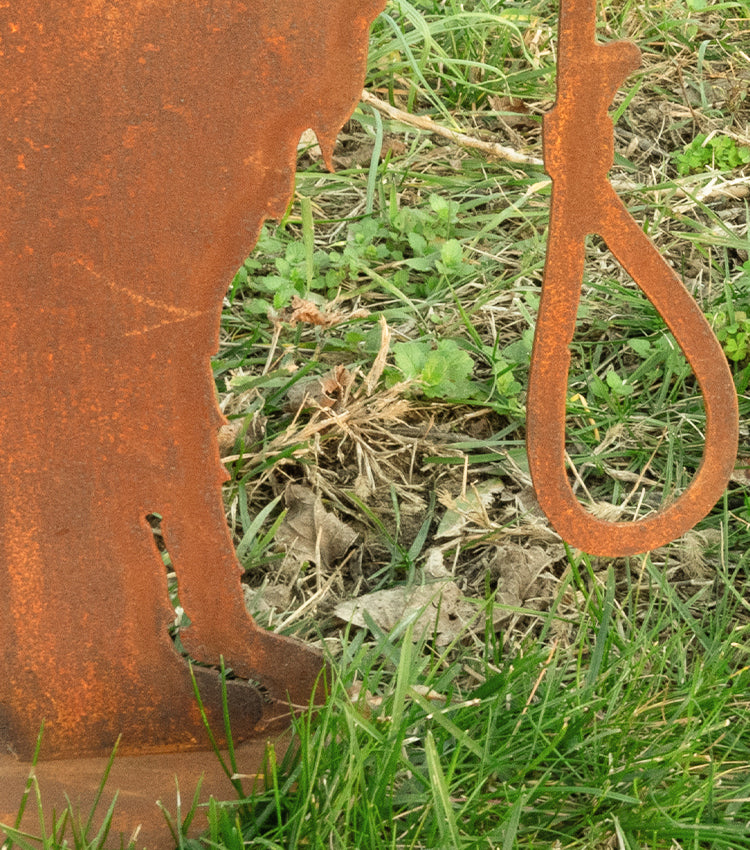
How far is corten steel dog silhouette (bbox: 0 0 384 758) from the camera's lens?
110 centimetres

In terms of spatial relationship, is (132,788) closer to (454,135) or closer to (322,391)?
(322,391)

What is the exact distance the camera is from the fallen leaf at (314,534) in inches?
69.0

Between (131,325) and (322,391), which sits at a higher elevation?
(131,325)

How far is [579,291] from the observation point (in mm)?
1159

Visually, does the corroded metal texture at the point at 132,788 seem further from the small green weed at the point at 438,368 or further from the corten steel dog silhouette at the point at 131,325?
the small green weed at the point at 438,368

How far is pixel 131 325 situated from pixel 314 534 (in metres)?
0.68

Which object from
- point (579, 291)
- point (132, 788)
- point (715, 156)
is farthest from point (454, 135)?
point (132, 788)

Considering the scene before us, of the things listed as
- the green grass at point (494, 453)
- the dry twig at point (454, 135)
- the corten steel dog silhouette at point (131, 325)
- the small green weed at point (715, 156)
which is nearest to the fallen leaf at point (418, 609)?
the green grass at point (494, 453)

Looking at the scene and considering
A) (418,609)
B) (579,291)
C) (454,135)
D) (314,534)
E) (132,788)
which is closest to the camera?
(579,291)

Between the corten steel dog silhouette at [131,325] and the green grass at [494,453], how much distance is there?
0.20m

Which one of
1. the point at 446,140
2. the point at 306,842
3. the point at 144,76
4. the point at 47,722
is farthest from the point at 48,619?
the point at 446,140

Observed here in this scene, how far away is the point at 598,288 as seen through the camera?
2.13m

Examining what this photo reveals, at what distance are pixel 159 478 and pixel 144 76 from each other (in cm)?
44

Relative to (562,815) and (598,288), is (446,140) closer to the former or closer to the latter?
(598,288)
